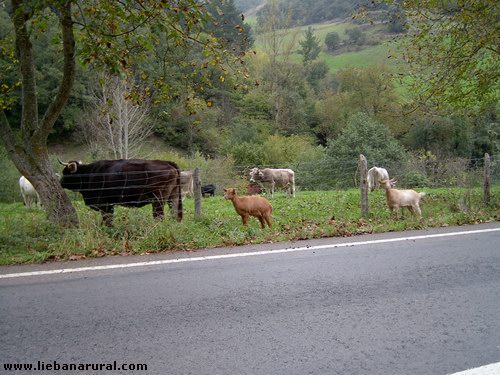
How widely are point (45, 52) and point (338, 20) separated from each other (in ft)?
198

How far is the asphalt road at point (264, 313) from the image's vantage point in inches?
142

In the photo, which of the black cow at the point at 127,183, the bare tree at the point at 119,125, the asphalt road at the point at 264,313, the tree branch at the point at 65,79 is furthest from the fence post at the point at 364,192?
the bare tree at the point at 119,125

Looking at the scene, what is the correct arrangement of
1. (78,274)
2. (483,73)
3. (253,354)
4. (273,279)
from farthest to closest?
(483,73) < (78,274) < (273,279) < (253,354)

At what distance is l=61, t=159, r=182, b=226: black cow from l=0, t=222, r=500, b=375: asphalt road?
10.5 feet

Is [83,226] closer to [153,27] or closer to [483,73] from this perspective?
[153,27]

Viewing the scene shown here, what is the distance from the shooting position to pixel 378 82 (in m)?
47.2

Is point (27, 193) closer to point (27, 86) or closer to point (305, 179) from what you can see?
point (27, 86)

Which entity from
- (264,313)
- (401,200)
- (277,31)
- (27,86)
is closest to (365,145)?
(401,200)

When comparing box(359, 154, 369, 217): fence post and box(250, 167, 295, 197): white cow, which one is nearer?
box(359, 154, 369, 217): fence post

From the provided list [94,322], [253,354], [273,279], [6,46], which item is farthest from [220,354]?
[6,46]

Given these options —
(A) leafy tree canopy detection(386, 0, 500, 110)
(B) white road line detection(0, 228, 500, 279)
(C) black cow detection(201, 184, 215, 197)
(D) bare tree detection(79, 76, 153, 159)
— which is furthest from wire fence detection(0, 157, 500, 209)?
(D) bare tree detection(79, 76, 153, 159)

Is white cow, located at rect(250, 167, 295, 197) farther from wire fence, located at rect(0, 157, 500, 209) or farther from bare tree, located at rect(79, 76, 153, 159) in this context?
bare tree, located at rect(79, 76, 153, 159)

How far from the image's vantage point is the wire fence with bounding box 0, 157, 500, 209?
9891mm

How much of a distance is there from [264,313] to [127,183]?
20.6 ft
